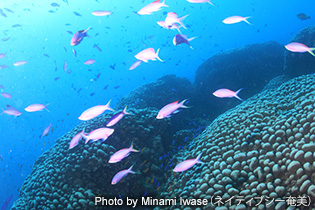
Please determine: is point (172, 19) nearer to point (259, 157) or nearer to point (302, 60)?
point (259, 157)

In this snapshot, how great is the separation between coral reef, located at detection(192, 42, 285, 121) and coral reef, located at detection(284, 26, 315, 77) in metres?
2.48

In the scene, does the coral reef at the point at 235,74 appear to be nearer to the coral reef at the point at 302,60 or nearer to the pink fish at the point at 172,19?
the coral reef at the point at 302,60

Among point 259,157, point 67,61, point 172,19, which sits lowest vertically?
point 259,157

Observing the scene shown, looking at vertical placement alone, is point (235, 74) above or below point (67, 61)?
below

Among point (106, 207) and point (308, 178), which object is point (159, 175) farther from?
point (308, 178)

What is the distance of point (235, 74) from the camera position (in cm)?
1120

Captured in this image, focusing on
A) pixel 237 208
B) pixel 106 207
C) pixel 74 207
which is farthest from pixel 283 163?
pixel 74 207

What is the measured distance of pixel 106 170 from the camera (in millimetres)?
4535

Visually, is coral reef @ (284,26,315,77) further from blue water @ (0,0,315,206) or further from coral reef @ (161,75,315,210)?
blue water @ (0,0,315,206)
